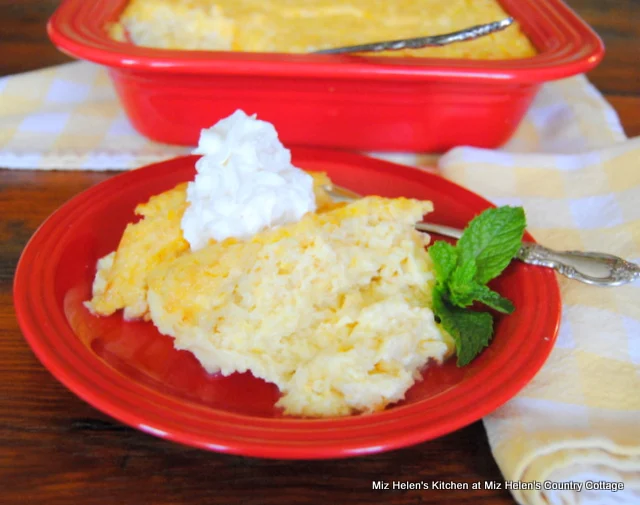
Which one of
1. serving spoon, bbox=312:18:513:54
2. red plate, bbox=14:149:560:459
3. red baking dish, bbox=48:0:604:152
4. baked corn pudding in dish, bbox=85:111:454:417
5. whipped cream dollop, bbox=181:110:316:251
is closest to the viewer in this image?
red plate, bbox=14:149:560:459

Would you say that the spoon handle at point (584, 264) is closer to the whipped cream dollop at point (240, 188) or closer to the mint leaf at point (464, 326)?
the mint leaf at point (464, 326)

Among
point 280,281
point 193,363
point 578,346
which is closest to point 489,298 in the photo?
point 578,346

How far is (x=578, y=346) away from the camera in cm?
101

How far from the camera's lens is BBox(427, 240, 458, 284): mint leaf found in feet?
3.26

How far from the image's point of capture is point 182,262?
3.23 feet

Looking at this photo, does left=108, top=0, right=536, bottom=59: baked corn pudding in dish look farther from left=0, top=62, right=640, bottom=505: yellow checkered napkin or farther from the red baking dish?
left=0, top=62, right=640, bottom=505: yellow checkered napkin

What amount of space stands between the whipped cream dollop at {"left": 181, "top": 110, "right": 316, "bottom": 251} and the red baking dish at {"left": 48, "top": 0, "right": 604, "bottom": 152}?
1.02 feet

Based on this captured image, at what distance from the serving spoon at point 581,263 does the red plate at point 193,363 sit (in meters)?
0.03

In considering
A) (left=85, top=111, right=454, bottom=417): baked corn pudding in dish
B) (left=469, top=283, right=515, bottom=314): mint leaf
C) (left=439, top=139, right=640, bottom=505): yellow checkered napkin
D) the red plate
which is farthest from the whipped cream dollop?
(left=439, top=139, right=640, bottom=505): yellow checkered napkin

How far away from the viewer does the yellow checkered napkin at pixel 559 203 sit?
2.71 feet

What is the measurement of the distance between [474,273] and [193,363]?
44 centimetres

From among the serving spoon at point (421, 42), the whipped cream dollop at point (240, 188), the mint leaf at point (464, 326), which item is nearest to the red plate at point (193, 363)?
the mint leaf at point (464, 326)

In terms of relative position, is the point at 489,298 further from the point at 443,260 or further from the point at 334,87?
the point at 334,87

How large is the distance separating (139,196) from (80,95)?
0.67m
